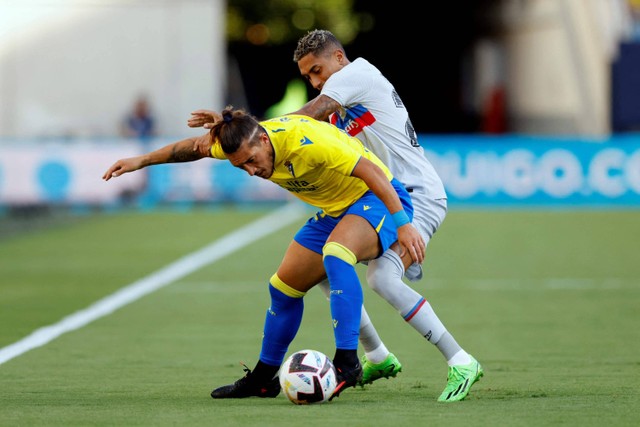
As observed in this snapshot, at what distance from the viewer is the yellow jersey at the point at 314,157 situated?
683 cm

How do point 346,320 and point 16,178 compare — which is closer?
point 346,320

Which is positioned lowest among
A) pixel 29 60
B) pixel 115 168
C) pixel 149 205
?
pixel 149 205

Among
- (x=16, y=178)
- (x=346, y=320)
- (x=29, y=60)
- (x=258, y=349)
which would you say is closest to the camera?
(x=346, y=320)

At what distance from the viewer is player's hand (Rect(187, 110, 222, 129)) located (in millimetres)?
7141

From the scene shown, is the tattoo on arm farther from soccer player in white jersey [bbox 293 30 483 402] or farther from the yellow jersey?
soccer player in white jersey [bbox 293 30 483 402]

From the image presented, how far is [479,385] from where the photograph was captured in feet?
25.2

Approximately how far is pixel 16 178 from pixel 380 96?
1668cm

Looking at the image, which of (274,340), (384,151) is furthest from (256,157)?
(274,340)

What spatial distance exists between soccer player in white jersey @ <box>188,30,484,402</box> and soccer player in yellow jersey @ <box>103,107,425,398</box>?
174 mm

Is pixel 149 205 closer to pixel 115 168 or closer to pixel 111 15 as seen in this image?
pixel 111 15

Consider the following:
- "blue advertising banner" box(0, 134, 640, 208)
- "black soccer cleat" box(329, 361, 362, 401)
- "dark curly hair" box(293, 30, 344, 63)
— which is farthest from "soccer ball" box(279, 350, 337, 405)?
"blue advertising banner" box(0, 134, 640, 208)

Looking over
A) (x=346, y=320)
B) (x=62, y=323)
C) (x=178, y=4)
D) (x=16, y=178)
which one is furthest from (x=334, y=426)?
(x=178, y=4)

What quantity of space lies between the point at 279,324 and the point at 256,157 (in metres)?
1.15

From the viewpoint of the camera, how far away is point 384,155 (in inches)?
301
